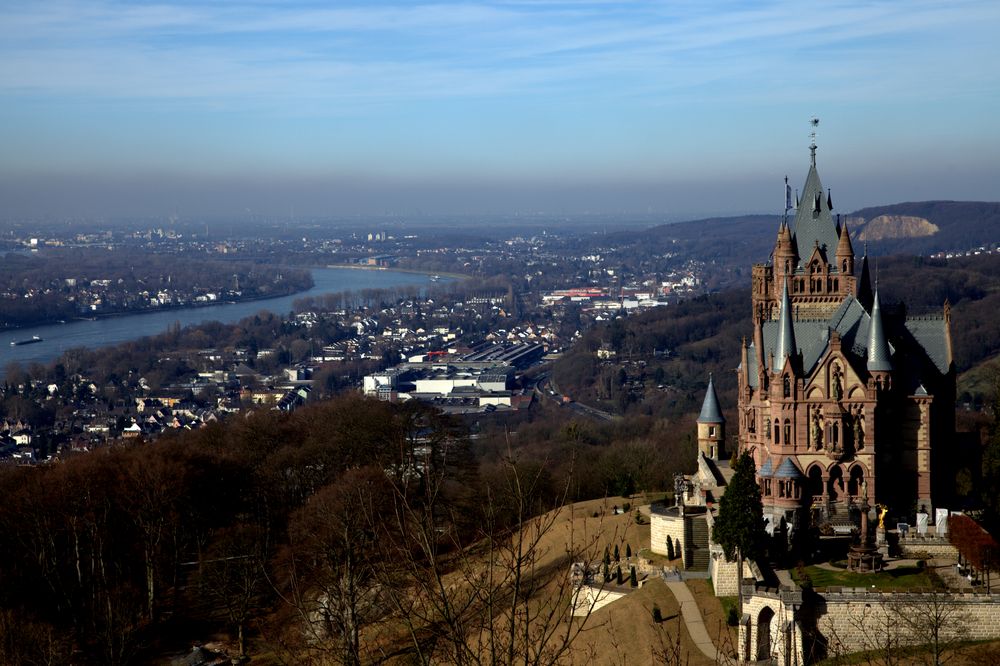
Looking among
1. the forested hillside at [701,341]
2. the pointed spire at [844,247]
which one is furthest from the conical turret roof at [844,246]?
the forested hillside at [701,341]

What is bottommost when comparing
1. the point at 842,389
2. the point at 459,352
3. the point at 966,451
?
the point at 459,352

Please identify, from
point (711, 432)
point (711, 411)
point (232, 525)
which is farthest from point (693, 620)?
point (232, 525)

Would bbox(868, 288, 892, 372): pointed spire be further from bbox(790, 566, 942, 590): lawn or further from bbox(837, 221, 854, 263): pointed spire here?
bbox(790, 566, 942, 590): lawn

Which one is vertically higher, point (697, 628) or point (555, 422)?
point (697, 628)

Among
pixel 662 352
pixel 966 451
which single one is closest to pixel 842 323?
pixel 966 451

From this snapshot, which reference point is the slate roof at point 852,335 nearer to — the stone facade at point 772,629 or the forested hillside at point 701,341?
the stone facade at point 772,629

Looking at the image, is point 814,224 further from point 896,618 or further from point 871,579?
point 896,618

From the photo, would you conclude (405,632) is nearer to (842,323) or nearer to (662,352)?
(842,323)
